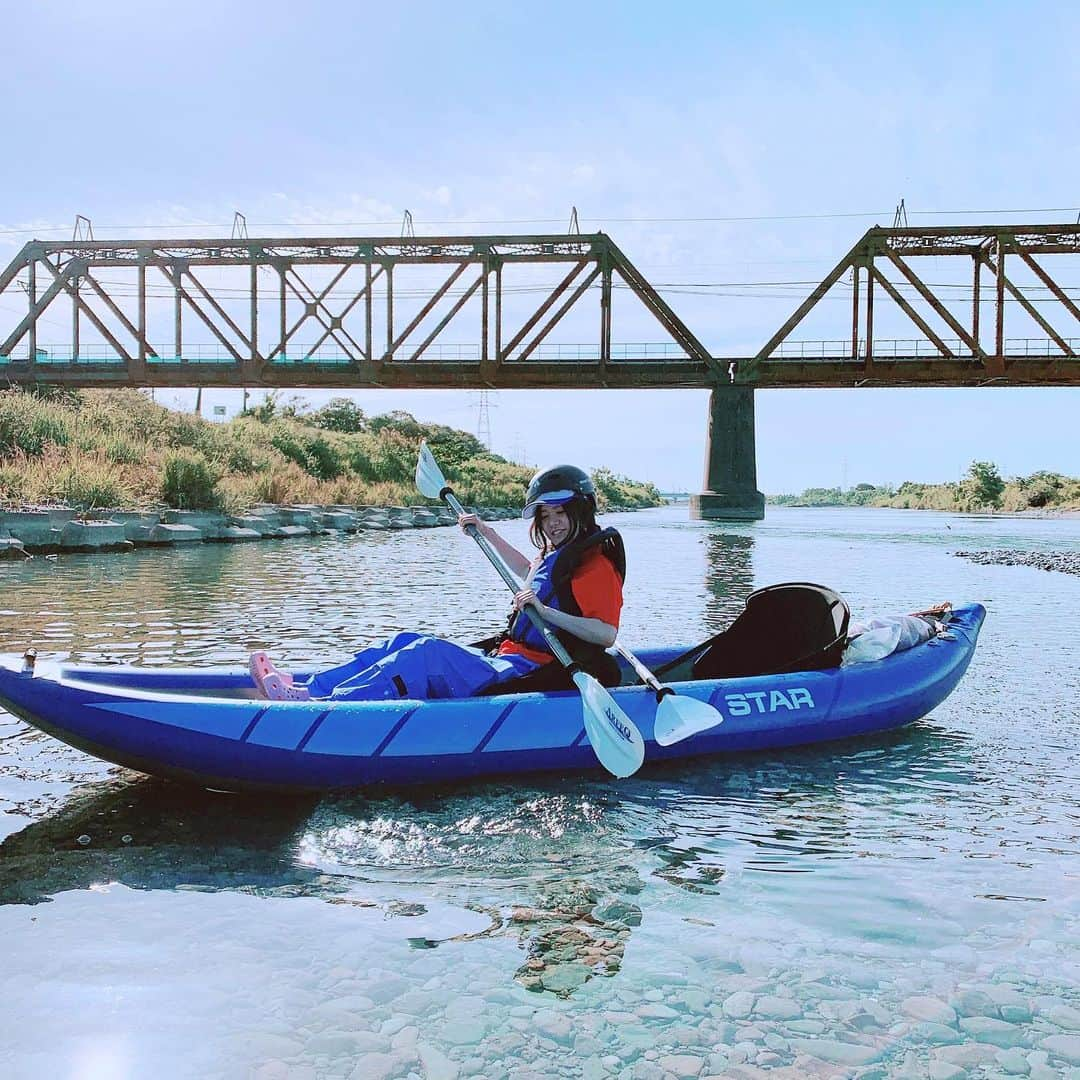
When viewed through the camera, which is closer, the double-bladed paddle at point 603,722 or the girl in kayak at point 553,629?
the double-bladed paddle at point 603,722

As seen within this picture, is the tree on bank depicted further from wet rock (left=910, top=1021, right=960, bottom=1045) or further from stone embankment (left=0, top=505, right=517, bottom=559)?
wet rock (left=910, top=1021, right=960, bottom=1045)

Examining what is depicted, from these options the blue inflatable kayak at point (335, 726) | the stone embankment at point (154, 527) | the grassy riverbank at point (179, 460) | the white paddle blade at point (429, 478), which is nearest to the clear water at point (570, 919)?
the blue inflatable kayak at point (335, 726)

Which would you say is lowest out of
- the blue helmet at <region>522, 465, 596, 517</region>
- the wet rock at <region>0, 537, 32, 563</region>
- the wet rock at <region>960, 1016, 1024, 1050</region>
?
the wet rock at <region>960, 1016, 1024, 1050</region>

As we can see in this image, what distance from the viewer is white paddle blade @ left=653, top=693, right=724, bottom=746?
4.41 meters

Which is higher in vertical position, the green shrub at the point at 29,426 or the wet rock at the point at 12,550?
the green shrub at the point at 29,426

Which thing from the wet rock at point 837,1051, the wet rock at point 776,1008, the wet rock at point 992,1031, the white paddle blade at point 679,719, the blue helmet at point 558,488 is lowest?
the wet rock at point 992,1031

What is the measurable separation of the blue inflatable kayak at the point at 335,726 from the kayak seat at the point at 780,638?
12.1 inches

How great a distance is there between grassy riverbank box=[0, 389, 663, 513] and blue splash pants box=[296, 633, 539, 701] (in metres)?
11.5

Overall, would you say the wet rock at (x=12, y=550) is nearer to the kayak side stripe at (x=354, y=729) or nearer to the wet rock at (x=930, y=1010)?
the kayak side stripe at (x=354, y=729)

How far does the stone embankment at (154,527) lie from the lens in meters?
13.7

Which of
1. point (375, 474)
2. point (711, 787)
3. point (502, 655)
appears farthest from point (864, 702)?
point (375, 474)

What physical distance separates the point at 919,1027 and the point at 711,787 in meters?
2.01

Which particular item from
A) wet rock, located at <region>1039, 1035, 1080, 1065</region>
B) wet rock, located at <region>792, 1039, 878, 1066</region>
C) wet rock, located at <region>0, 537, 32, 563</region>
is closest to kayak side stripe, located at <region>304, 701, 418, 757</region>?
wet rock, located at <region>792, 1039, 878, 1066</region>

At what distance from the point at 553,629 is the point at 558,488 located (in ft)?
2.04
